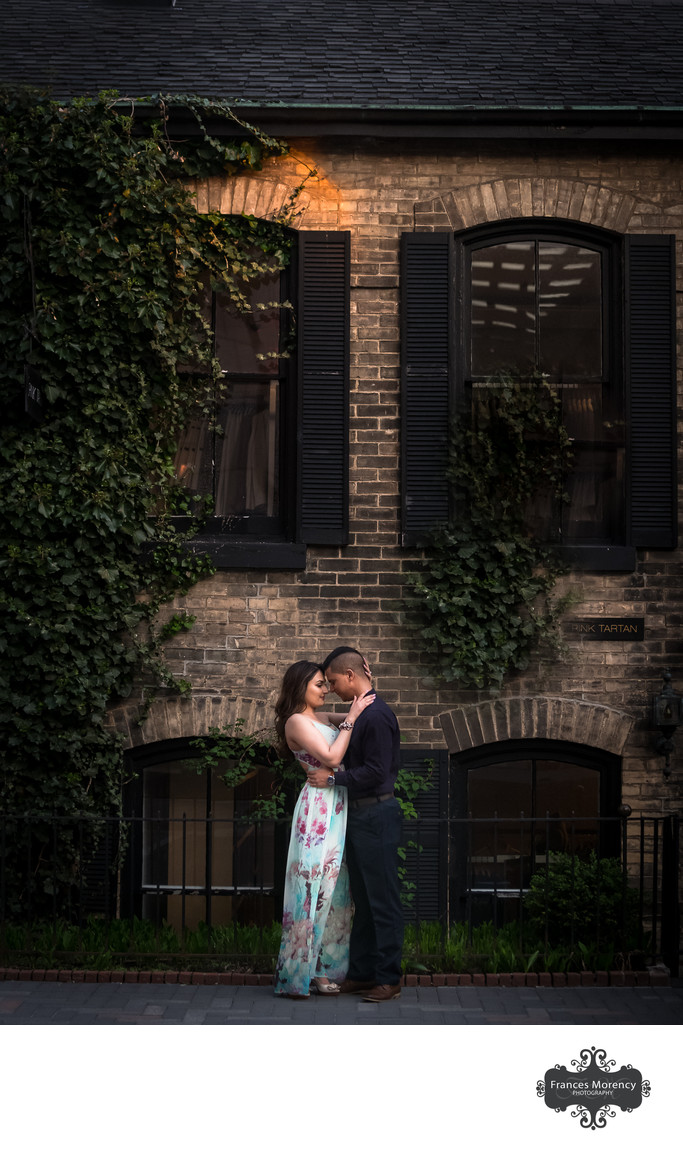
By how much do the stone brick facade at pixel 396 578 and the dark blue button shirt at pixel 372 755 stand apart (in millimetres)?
1751

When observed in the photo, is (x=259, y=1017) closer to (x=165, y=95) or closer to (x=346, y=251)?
(x=346, y=251)

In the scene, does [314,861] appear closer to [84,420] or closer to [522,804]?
[522,804]

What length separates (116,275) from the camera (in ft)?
27.0

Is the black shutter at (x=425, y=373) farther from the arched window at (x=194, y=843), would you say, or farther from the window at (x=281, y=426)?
the arched window at (x=194, y=843)

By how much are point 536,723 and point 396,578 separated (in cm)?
141

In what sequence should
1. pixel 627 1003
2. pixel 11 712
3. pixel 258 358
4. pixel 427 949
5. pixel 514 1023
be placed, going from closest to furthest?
pixel 514 1023 → pixel 627 1003 → pixel 427 949 → pixel 11 712 → pixel 258 358

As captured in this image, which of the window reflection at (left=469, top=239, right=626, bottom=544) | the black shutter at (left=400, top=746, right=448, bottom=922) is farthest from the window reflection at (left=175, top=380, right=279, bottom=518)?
the black shutter at (left=400, top=746, right=448, bottom=922)

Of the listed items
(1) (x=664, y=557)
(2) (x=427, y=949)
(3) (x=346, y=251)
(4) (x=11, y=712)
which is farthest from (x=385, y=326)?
(2) (x=427, y=949)

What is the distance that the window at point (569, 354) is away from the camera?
8562 mm

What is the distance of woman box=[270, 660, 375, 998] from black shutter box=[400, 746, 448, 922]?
5.12ft

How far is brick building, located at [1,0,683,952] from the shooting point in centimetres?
845

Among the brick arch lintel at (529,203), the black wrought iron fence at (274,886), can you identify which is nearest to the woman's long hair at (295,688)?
the black wrought iron fence at (274,886)

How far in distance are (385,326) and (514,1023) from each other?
480cm

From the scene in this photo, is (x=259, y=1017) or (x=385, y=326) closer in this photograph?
(x=259, y=1017)
